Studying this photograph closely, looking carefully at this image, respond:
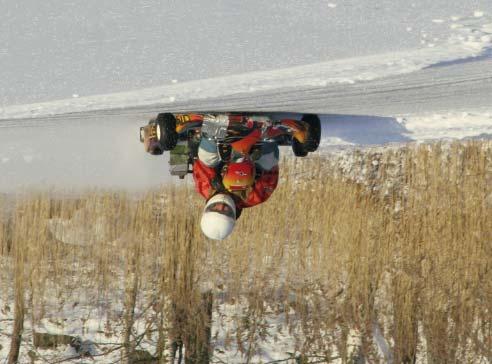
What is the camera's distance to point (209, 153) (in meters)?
5.80

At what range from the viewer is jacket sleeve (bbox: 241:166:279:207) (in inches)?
229

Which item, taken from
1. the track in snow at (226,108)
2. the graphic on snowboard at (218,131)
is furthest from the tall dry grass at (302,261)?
the graphic on snowboard at (218,131)

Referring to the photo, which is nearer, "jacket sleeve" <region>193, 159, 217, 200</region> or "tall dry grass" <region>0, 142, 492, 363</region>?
"jacket sleeve" <region>193, 159, 217, 200</region>

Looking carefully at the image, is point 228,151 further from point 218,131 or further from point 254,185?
point 254,185

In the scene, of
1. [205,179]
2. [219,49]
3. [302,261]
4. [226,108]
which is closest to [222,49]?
[219,49]

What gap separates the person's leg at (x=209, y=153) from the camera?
5.80 metres

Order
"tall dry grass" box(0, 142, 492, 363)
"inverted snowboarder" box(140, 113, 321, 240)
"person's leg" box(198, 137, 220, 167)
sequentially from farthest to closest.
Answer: "tall dry grass" box(0, 142, 492, 363) < "person's leg" box(198, 137, 220, 167) < "inverted snowboarder" box(140, 113, 321, 240)

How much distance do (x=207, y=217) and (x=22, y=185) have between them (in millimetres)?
4034

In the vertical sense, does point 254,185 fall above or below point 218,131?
below

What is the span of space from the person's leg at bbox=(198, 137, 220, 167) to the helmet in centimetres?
12

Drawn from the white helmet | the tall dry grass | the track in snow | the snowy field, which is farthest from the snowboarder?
the tall dry grass

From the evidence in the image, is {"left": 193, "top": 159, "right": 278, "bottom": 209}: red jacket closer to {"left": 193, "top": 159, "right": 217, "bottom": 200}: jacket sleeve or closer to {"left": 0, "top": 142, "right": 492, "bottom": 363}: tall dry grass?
{"left": 193, "top": 159, "right": 217, "bottom": 200}: jacket sleeve

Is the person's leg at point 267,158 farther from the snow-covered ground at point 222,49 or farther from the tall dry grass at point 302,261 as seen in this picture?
the tall dry grass at point 302,261

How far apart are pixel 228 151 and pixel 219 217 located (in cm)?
47
